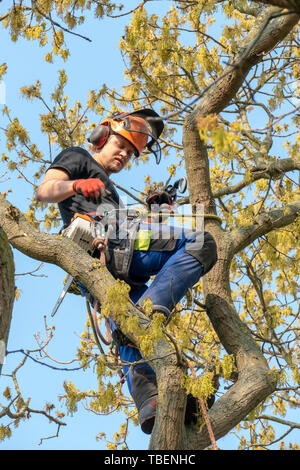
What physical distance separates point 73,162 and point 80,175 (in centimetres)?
11

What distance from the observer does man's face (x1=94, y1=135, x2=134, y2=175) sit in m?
4.32

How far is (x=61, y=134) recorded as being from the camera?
550 cm

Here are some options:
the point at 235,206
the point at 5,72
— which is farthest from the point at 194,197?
the point at 5,72

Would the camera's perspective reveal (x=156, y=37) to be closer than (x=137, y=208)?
No

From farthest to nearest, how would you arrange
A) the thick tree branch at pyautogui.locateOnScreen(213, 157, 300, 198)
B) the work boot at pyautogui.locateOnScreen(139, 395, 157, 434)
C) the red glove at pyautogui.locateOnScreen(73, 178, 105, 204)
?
the thick tree branch at pyautogui.locateOnScreen(213, 157, 300, 198), the red glove at pyautogui.locateOnScreen(73, 178, 105, 204), the work boot at pyautogui.locateOnScreen(139, 395, 157, 434)

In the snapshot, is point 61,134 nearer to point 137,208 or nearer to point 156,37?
point 156,37

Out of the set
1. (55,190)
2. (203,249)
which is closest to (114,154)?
(55,190)

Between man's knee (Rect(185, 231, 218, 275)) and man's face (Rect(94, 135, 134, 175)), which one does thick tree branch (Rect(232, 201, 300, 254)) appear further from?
man's face (Rect(94, 135, 134, 175))

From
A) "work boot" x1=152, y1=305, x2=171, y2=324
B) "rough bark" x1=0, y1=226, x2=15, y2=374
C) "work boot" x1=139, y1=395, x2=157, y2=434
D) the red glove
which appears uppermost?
the red glove

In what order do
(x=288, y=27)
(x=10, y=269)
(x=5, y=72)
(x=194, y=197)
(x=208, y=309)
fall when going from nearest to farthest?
(x=10, y=269) < (x=288, y=27) < (x=208, y=309) < (x=194, y=197) < (x=5, y=72)

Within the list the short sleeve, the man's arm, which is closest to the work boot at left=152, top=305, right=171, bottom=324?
the man's arm

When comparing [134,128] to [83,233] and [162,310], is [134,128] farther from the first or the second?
[162,310]

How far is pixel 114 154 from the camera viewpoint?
4324 millimetres

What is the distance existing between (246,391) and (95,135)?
6.26 feet
